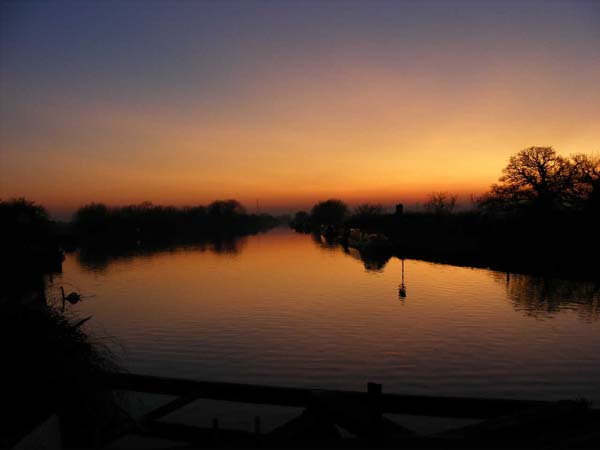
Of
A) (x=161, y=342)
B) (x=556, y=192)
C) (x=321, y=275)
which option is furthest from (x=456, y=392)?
(x=556, y=192)

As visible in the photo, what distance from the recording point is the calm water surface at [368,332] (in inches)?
544

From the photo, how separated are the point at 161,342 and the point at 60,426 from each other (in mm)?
12934

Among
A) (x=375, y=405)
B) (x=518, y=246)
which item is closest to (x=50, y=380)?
(x=375, y=405)

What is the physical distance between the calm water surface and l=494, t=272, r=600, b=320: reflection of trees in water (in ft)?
0.40

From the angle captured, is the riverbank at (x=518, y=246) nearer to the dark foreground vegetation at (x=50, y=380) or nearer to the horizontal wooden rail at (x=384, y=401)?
the horizontal wooden rail at (x=384, y=401)

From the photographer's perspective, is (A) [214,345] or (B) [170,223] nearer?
(A) [214,345]

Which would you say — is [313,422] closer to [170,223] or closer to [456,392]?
[456,392]

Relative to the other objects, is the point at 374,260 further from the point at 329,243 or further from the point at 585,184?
the point at 329,243

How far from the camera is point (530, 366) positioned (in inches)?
571

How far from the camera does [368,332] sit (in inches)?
773

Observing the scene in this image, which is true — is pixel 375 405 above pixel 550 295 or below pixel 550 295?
above

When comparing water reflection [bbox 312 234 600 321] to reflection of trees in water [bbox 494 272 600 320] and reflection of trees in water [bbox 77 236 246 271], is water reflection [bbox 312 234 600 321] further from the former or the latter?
reflection of trees in water [bbox 77 236 246 271]

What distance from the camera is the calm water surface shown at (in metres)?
13.8

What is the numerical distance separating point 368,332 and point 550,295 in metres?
16.9
